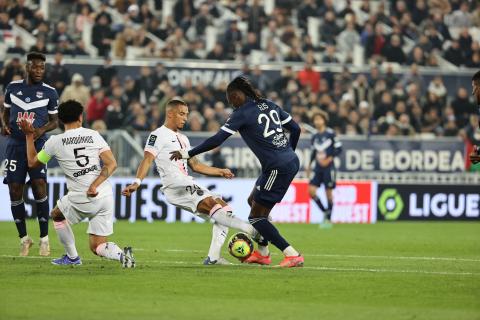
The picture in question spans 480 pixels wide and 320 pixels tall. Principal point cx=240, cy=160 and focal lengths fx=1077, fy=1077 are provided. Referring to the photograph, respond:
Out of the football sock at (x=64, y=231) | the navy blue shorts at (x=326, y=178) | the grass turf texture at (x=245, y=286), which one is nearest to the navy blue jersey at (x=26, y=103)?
the grass turf texture at (x=245, y=286)

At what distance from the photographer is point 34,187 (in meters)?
14.4

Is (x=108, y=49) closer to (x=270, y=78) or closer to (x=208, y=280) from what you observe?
(x=270, y=78)

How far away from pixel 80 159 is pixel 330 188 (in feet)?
40.7

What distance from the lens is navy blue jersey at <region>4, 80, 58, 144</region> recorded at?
14258 mm

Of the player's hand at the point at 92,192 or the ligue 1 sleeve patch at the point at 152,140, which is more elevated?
the ligue 1 sleeve patch at the point at 152,140

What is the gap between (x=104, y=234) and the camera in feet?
40.0

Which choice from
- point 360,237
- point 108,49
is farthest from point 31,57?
point 108,49

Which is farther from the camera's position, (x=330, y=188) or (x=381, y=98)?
(x=381, y=98)

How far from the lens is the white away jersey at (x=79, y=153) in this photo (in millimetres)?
12141

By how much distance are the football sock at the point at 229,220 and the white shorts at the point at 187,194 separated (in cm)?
26

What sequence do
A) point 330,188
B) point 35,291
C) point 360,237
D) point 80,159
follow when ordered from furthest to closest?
point 330,188 < point 360,237 < point 80,159 < point 35,291

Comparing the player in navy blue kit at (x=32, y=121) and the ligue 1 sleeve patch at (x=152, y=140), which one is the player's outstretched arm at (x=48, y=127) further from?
the ligue 1 sleeve patch at (x=152, y=140)

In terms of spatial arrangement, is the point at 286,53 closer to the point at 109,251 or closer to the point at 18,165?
the point at 18,165

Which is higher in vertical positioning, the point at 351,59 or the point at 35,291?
the point at 351,59
